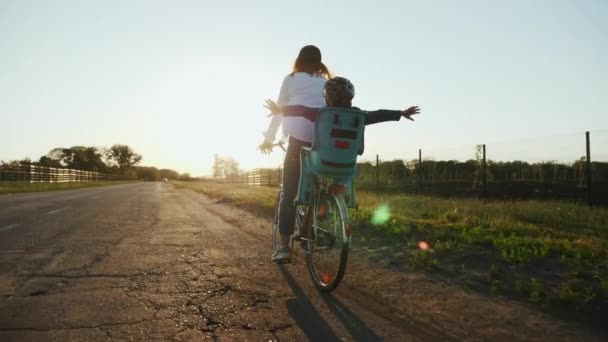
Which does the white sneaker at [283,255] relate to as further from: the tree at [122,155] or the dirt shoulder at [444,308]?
the tree at [122,155]

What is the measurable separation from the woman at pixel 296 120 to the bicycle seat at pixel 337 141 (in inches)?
24.4

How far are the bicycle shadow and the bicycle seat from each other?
1009 mm

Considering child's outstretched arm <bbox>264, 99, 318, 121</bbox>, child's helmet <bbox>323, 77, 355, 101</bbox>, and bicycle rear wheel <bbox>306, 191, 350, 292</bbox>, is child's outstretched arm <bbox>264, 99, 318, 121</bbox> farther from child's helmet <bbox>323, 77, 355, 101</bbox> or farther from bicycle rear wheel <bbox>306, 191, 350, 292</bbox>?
bicycle rear wheel <bbox>306, 191, 350, 292</bbox>

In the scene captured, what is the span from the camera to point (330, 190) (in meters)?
3.42

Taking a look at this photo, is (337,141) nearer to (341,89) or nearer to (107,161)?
(341,89)

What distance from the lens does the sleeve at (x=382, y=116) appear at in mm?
3527

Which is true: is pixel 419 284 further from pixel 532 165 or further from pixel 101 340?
pixel 532 165

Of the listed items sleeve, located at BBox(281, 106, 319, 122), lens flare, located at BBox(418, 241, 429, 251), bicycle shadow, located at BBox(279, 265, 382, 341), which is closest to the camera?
bicycle shadow, located at BBox(279, 265, 382, 341)

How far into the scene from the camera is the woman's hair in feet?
13.2

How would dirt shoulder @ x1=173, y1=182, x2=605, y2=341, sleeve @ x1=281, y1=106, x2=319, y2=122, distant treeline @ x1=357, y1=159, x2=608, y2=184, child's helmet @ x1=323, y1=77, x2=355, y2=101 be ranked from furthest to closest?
1. distant treeline @ x1=357, y1=159, x2=608, y2=184
2. sleeve @ x1=281, y1=106, x2=319, y2=122
3. child's helmet @ x1=323, y1=77, x2=355, y2=101
4. dirt shoulder @ x1=173, y1=182, x2=605, y2=341

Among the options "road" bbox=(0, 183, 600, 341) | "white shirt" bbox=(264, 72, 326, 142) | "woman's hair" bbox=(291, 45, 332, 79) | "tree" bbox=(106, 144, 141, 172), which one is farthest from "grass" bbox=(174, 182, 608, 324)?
"tree" bbox=(106, 144, 141, 172)

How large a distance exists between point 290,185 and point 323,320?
5.45ft

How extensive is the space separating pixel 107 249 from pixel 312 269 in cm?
285

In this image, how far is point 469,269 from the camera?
3.86m
